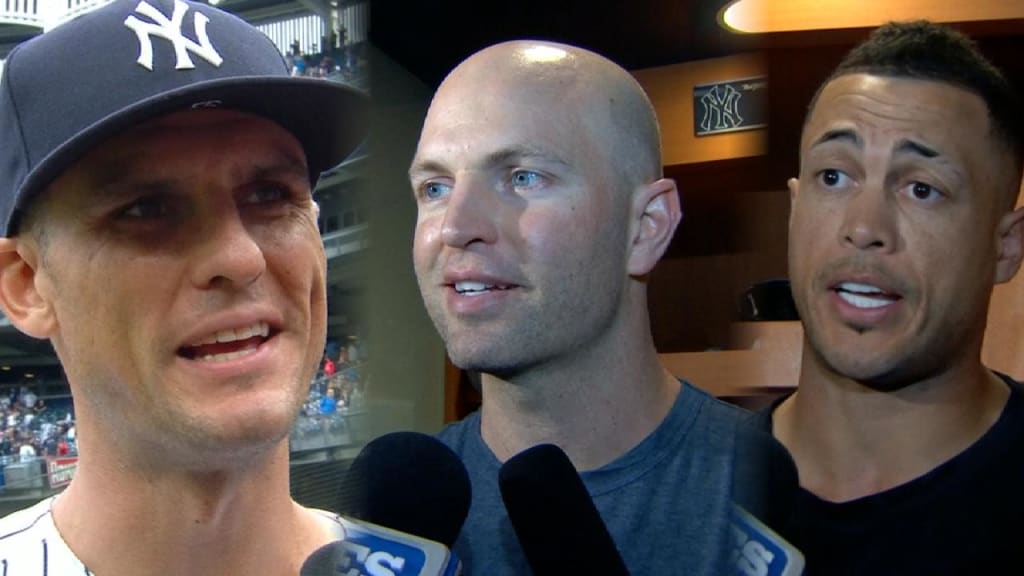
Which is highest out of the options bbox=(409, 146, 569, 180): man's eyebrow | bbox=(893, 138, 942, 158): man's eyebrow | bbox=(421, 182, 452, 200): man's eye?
bbox=(409, 146, 569, 180): man's eyebrow

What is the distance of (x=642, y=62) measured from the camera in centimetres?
63

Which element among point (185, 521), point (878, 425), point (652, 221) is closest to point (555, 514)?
point (652, 221)

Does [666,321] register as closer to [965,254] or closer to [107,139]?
[965,254]

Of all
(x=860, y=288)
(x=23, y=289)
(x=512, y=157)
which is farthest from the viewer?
(x=23, y=289)

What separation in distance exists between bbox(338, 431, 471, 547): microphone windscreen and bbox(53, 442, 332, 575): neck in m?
0.18

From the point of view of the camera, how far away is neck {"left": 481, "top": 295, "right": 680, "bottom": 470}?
586 mm

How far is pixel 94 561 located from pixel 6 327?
0.70 feet

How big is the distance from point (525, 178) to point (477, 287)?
0.07m

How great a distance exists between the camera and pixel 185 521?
2.75 ft

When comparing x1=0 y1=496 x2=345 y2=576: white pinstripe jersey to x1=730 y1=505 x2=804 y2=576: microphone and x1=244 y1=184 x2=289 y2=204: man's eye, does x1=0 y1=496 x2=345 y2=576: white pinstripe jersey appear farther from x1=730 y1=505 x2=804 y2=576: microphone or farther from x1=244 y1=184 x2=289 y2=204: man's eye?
x1=730 y1=505 x2=804 y2=576: microphone

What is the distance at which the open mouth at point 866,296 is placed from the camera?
0.69 m

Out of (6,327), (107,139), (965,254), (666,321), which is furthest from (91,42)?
(965,254)

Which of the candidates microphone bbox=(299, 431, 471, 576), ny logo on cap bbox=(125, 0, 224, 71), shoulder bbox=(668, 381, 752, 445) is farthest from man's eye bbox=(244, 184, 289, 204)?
shoulder bbox=(668, 381, 752, 445)

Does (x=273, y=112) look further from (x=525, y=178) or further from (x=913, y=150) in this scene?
(x=913, y=150)
